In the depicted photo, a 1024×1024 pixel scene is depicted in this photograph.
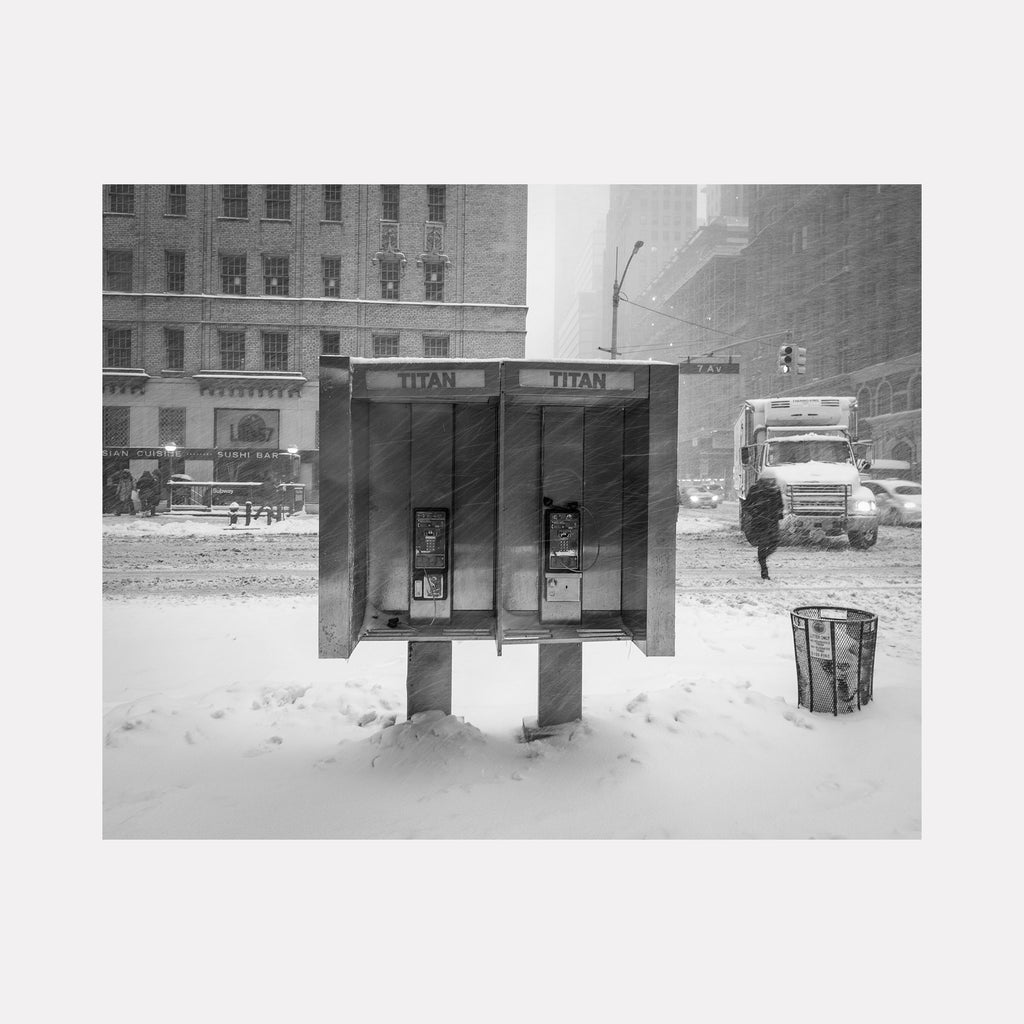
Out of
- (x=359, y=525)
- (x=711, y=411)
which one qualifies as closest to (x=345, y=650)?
(x=359, y=525)

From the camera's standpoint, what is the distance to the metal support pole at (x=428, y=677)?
362cm

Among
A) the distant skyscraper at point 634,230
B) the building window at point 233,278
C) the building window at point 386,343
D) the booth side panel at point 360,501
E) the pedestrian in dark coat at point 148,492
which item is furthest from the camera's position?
the building window at point 386,343

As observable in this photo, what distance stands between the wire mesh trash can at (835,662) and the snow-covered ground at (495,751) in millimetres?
117

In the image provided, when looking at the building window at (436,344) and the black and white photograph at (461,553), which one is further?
the building window at (436,344)

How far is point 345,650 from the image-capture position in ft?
10.1

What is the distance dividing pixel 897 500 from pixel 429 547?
7.16 metres

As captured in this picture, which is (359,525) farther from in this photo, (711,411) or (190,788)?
(711,411)

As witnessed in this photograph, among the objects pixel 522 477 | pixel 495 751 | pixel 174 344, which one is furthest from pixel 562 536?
pixel 174 344

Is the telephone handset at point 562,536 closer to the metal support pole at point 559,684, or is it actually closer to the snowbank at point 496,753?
the metal support pole at point 559,684

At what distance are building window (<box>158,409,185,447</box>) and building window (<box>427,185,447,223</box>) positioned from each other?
4537 mm

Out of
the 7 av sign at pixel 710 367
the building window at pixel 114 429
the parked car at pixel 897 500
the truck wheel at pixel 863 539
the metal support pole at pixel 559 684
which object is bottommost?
the metal support pole at pixel 559 684

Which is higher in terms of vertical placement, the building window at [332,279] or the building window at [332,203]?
the building window at [332,203]

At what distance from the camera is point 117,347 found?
845cm

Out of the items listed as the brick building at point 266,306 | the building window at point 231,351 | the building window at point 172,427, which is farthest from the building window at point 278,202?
the building window at point 172,427
